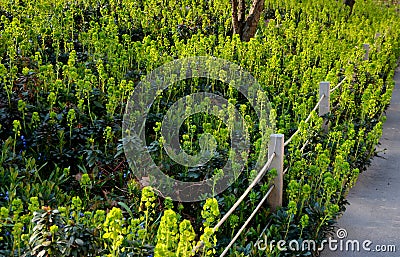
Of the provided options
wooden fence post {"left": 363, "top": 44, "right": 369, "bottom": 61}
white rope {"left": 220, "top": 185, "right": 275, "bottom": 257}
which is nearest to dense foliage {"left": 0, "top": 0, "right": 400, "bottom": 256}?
white rope {"left": 220, "top": 185, "right": 275, "bottom": 257}

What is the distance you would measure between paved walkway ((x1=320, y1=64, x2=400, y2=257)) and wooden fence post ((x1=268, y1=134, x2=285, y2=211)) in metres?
0.54

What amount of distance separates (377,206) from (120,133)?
2.39 m

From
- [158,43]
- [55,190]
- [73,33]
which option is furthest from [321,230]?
[73,33]

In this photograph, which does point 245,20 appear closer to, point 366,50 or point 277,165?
point 366,50

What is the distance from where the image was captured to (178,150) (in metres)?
5.15

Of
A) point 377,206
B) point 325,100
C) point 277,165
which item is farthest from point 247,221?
point 325,100

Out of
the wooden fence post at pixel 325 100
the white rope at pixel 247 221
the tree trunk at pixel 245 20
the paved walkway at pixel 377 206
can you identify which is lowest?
the paved walkway at pixel 377 206

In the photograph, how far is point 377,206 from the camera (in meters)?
5.33

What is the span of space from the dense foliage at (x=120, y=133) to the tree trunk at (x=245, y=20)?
0.26m

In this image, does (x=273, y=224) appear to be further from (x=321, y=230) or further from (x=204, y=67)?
(x=204, y=67)

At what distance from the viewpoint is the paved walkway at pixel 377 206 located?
15.6ft

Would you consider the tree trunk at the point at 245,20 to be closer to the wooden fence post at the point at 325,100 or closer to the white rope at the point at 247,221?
the wooden fence post at the point at 325,100

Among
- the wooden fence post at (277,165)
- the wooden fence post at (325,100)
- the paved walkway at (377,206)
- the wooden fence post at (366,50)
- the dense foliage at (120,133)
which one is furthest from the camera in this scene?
the wooden fence post at (366,50)

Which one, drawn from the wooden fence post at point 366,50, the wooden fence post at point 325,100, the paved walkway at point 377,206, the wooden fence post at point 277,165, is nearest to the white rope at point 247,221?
the wooden fence post at point 277,165
